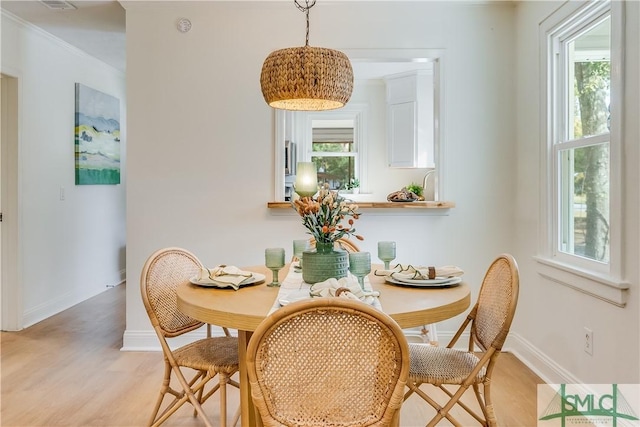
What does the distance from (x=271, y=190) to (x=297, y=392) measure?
7.27 ft

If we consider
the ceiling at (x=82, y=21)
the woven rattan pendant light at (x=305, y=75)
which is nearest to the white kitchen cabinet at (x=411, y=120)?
the ceiling at (x=82, y=21)

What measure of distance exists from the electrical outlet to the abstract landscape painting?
4.33 m

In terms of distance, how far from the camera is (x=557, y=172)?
2.74 metres

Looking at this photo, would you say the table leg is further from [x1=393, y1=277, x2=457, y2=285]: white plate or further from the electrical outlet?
the electrical outlet

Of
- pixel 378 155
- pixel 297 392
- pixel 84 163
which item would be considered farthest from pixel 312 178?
pixel 378 155

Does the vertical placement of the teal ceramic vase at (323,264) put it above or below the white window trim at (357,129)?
below

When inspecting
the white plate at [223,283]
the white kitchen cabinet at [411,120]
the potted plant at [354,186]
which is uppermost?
the white kitchen cabinet at [411,120]

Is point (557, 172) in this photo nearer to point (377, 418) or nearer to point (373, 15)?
point (373, 15)

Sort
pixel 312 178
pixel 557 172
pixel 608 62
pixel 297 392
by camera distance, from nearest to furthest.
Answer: pixel 297 392 < pixel 312 178 < pixel 608 62 < pixel 557 172

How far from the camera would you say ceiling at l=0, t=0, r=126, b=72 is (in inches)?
134

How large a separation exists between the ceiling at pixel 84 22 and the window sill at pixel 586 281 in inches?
71.4

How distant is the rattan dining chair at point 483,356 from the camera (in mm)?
1670

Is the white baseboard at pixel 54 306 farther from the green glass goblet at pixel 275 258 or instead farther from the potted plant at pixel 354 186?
the potted plant at pixel 354 186

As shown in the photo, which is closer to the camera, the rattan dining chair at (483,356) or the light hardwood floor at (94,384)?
the rattan dining chair at (483,356)
